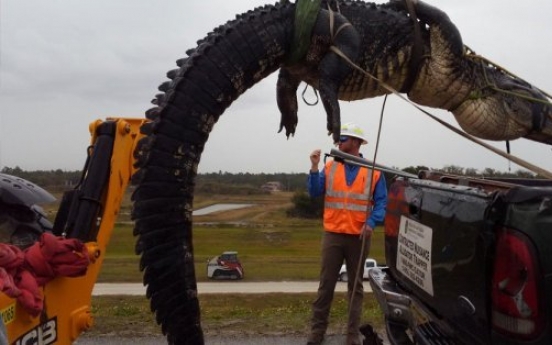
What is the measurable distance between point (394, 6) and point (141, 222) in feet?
5.18

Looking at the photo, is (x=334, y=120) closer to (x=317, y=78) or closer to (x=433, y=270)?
(x=317, y=78)

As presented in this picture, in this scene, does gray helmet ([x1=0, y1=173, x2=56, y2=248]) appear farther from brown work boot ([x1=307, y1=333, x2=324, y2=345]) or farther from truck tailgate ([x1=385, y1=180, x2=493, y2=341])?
brown work boot ([x1=307, y1=333, x2=324, y2=345])

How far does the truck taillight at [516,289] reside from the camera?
6.75ft

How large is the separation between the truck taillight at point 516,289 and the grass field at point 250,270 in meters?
1.64

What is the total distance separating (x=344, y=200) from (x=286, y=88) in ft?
7.29

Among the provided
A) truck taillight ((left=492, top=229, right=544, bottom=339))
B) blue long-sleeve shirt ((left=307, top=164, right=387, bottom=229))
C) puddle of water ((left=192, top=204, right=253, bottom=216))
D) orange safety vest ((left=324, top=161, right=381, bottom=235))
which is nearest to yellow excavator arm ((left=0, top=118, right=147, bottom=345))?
truck taillight ((left=492, top=229, right=544, bottom=339))

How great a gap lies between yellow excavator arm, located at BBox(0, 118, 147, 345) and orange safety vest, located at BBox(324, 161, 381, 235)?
7.44ft

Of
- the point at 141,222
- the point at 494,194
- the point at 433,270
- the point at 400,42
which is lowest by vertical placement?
the point at 433,270

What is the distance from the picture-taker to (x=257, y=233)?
49.3 meters

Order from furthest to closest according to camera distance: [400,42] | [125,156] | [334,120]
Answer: [125,156] → [400,42] → [334,120]

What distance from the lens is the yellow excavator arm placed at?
2.91 meters

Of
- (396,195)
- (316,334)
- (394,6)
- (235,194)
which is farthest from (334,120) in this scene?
(235,194)

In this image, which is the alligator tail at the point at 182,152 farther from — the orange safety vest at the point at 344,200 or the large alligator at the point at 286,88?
the orange safety vest at the point at 344,200

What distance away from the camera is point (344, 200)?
16.5ft
